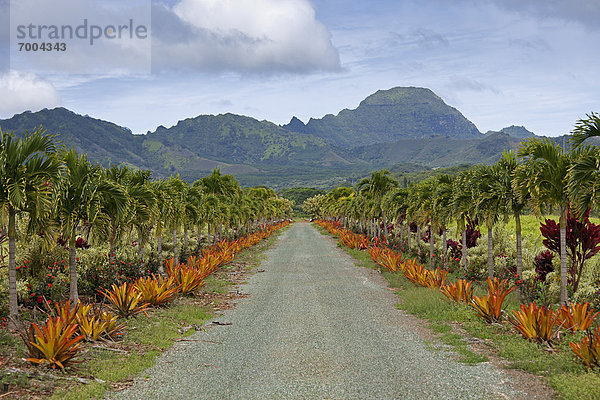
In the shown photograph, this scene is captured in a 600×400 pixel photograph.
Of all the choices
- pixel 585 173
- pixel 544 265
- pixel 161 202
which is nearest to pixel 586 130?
pixel 585 173

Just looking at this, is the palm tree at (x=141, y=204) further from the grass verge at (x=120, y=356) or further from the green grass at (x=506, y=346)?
the green grass at (x=506, y=346)

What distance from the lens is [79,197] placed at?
10.2m

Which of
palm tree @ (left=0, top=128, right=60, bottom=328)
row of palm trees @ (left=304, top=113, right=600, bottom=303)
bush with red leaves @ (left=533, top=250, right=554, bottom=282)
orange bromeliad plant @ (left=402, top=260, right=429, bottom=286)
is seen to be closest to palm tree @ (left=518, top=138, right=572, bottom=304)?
row of palm trees @ (left=304, top=113, right=600, bottom=303)

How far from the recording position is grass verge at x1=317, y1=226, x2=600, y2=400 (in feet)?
20.2

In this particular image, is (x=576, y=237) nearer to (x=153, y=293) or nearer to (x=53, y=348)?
(x=153, y=293)

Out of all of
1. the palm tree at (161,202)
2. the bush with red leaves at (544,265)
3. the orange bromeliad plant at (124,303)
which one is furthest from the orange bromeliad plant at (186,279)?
the bush with red leaves at (544,265)

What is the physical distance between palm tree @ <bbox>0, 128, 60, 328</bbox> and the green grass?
8342 mm

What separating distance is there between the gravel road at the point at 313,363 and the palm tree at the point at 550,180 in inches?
163

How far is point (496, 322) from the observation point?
388 inches

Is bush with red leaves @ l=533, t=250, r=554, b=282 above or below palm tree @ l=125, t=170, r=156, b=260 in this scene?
below

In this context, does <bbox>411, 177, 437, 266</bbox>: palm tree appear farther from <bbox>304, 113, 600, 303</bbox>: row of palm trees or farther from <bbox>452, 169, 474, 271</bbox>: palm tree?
<bbox>452, 169, 474, 271</bbox>: palm tree

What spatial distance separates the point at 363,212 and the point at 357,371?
35272 mm

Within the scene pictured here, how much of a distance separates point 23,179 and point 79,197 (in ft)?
5.85

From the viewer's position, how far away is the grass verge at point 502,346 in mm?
6156
